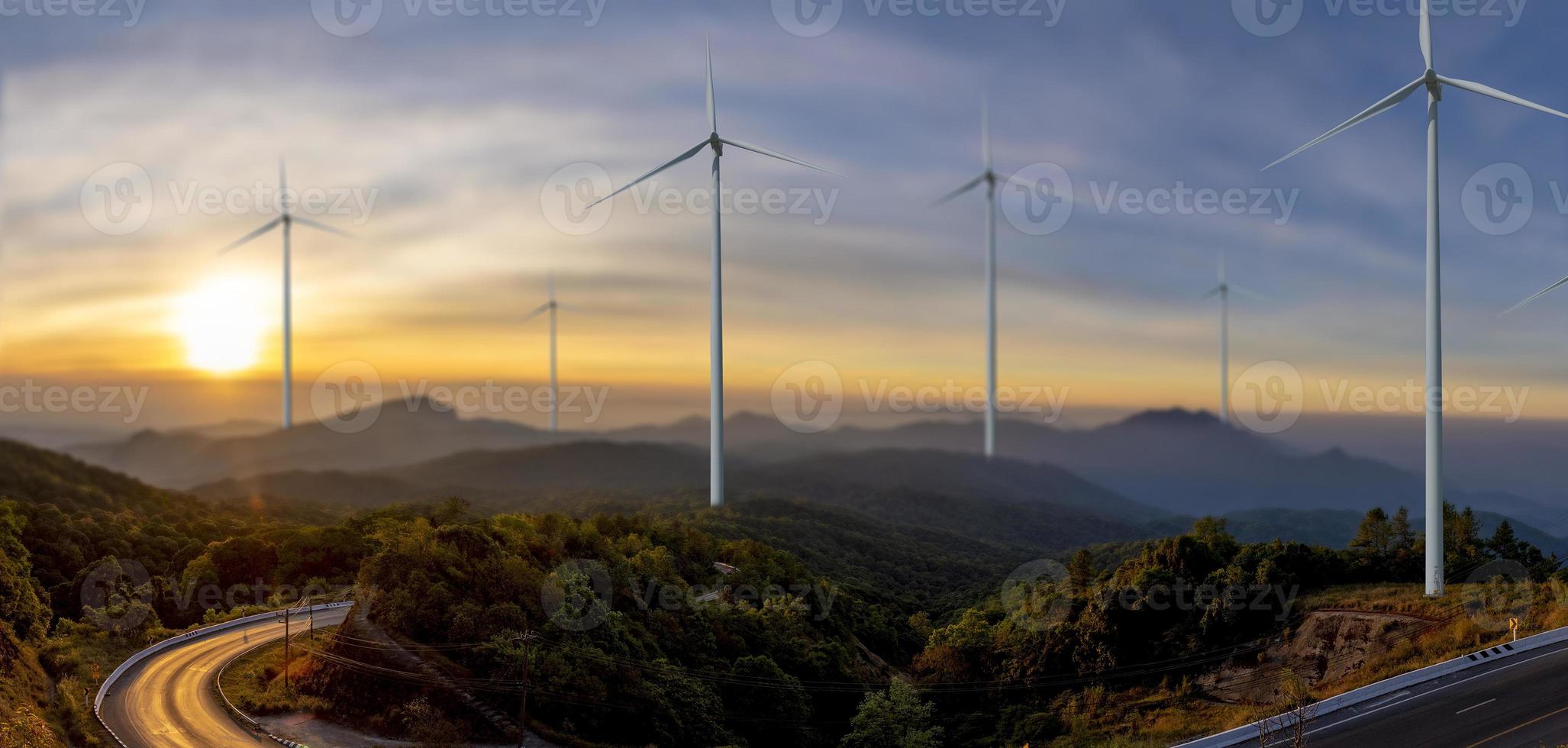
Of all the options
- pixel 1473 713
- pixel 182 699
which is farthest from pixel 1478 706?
pixel 182 699

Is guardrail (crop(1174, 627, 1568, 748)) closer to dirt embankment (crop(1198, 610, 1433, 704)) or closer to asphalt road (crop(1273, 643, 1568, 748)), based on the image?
Answer: asphalt road (crop(1273, 643, 1568, 748))

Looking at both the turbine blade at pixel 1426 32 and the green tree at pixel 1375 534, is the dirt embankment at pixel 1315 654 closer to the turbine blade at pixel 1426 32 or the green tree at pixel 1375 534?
Answer: the green tree at pixel 1375 534

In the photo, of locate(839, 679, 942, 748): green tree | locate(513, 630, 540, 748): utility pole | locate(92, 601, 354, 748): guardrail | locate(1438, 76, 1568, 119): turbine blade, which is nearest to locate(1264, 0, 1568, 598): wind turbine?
locate(1438, 76, 1568, 119): turbine blade

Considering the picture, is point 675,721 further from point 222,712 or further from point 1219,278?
point 1219,278

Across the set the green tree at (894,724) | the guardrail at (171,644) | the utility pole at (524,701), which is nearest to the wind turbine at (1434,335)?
the green tree at (894,724)

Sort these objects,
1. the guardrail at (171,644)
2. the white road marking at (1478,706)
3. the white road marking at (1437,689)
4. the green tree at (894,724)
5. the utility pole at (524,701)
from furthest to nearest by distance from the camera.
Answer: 1. the green tree at (894,724)
2. the guardrail at (171,644)
3. the utility pole at (524,701)
4. the white road marking at (1437,689)
5. the white road marking at (1478,706)

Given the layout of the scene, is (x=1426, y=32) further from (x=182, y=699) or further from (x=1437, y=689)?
(x=182, y=699)
